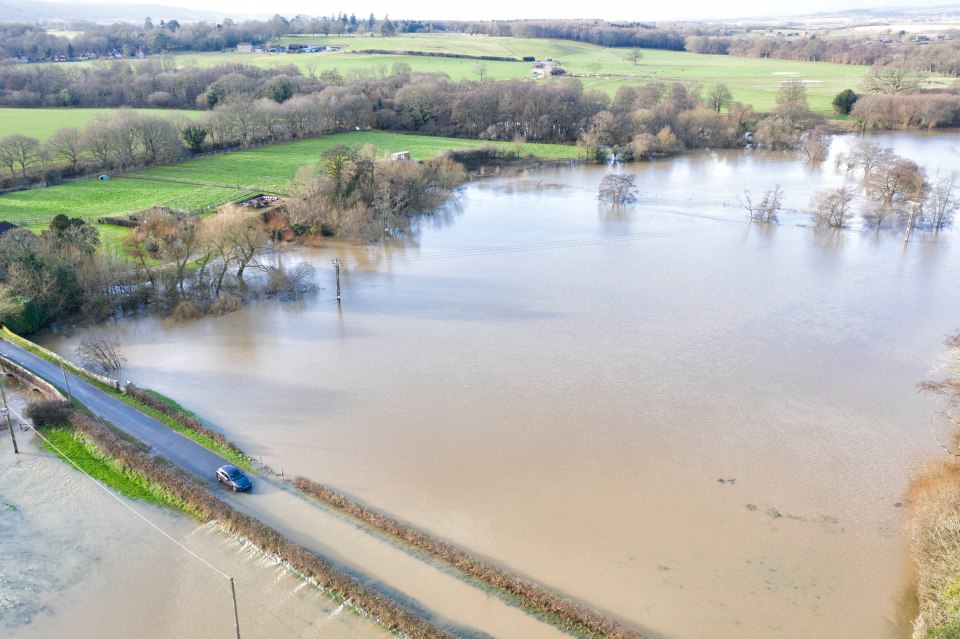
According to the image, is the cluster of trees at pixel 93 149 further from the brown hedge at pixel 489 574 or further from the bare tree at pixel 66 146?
the brown hedge at pixel 489 574

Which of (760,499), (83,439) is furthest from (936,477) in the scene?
(83,439)

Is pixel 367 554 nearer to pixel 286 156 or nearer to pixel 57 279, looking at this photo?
pixel 57 279

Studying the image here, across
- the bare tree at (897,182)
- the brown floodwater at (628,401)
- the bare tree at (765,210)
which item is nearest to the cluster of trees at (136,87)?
the brown floodwater at (628,401)

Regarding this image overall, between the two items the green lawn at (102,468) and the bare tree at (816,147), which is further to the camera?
the bare tree at (816,147)

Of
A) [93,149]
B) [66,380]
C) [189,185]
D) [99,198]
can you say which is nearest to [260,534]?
[66,380]

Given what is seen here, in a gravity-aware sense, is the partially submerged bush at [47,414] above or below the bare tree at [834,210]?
below

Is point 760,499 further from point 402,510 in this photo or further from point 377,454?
point 377,454

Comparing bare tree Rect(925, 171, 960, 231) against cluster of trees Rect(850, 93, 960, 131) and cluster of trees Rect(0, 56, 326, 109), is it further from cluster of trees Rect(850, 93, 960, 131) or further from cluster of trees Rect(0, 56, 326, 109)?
cluster of trees Rect(0, 56, 326, 109)
